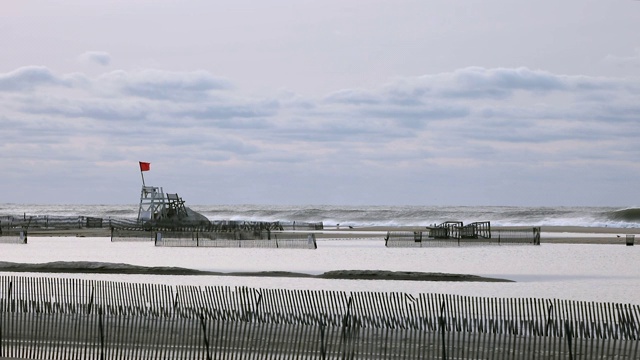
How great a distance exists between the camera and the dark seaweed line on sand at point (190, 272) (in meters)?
43.8

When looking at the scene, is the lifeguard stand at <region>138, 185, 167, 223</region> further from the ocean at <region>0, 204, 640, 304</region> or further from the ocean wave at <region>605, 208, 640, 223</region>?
the ocean wave at <region>605, 208, 640, 223</region>

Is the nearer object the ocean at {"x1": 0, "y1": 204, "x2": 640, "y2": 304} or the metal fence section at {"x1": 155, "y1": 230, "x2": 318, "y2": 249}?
the ocean at {"x1": 0, "y1": 204, "x2": 640, "y2": 304}

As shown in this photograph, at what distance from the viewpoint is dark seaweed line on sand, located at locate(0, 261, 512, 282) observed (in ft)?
144

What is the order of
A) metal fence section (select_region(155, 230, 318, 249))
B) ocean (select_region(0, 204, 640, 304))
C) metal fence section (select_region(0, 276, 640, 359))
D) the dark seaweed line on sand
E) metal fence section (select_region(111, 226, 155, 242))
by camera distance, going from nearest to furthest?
metal fence section (select_region(0, 276, 640, 359))
ocean (select_region(0, 204, 640, 304))
the dark seaweed line on sand
metal fence section (select_region(155, 230, 318, 249))
metal fence section (select_region(111, 226, 155, 242))

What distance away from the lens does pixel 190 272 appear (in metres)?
47.2

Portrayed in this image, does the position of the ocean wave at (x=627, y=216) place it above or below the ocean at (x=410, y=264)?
above

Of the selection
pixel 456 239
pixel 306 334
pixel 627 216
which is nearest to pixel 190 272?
pixel 306 334

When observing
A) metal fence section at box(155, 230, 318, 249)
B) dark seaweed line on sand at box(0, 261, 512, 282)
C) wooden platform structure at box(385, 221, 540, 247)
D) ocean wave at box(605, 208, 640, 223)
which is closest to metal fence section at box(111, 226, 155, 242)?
metal fence section at box(155, 230, 318, 249)

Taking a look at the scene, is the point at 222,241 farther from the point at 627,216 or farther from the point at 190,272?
the point at 627,216

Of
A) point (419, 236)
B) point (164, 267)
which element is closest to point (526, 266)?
point (164, 267)

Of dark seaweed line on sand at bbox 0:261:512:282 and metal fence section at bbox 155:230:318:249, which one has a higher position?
metal fence section at bbox 155:230:318:249

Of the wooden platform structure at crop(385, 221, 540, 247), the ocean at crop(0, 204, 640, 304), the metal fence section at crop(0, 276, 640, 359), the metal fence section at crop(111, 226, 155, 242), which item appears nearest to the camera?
the metal fence section at crop(0, 276, 640, 359)

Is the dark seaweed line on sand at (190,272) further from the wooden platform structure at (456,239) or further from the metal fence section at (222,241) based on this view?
the wooden platform structure at (456,239)

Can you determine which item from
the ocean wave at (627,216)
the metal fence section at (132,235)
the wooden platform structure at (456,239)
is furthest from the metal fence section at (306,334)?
the ocean wave at (627,216)
